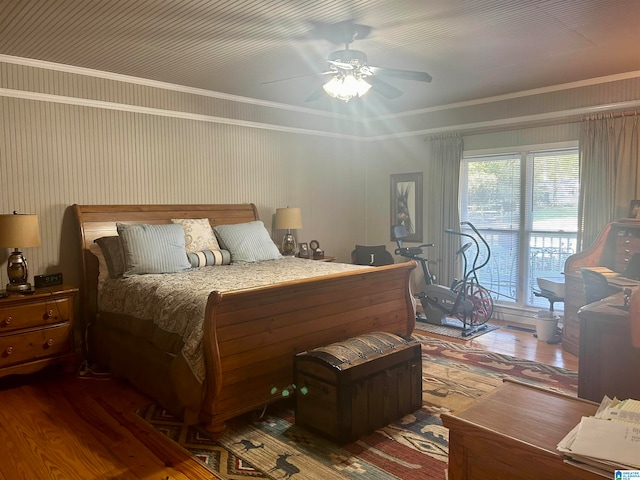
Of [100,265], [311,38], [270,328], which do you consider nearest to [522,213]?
[311,38]

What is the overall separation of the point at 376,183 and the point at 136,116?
334 centimetres

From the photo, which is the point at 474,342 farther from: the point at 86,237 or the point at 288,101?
the point at 86,237

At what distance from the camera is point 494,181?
558 centimetres

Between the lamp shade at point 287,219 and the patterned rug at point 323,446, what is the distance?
2542 millimetres

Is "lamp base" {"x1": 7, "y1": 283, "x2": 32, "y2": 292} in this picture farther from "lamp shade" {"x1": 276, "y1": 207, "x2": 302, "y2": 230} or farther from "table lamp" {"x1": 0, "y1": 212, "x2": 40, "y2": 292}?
"lamp shade" {"x1": 276, "y1": 207, "x2": 302, "y2": 230}

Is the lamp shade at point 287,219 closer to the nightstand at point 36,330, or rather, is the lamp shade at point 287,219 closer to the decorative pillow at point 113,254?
the decorative pillow at point 113,254

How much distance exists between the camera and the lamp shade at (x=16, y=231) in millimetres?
3506

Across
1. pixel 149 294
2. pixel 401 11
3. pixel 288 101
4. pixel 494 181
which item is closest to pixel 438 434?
pixel 149 294

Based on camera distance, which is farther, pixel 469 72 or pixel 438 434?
pixel 469 72

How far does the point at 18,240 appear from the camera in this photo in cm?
353

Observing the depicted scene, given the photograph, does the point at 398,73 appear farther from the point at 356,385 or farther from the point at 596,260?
the point at 596,260

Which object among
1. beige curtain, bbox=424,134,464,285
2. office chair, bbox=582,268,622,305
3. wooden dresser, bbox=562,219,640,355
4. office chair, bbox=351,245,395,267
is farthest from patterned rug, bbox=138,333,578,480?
office chair, bbox=351,245,395,267

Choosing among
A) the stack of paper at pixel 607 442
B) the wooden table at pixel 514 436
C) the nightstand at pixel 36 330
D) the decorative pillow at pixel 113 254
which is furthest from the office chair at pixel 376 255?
the stack of paper at pixel 607 442

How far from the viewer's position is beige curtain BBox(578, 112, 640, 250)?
444 cm
